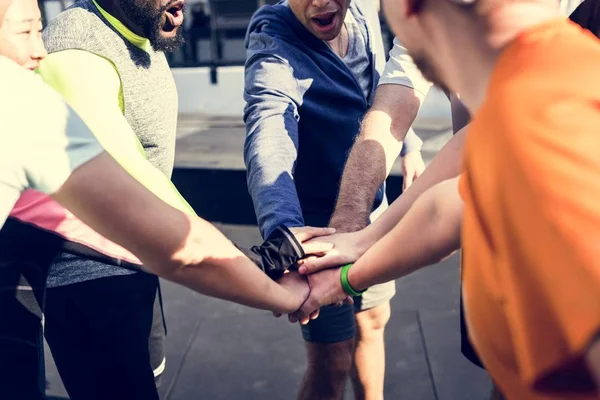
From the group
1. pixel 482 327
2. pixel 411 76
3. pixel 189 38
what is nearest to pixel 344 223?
pixel 411 76

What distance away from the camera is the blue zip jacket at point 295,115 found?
1.96 meters

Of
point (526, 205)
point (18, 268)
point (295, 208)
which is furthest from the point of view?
point (295, 208)

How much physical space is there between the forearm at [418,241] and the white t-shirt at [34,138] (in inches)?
27.9

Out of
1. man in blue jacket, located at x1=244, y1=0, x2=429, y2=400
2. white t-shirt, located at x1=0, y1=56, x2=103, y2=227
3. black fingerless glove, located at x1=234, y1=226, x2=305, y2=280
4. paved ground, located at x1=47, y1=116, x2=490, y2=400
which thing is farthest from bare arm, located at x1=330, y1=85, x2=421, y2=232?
paved ground, located at x1=47, y1=116, x2=490, y2=400

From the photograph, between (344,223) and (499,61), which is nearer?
(499,61)

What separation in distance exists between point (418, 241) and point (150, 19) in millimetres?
1302

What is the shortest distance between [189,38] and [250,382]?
790 centimetres

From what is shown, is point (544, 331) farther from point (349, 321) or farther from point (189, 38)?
point (189, 38)

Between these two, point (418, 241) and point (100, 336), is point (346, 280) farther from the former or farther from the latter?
point (100, 336)

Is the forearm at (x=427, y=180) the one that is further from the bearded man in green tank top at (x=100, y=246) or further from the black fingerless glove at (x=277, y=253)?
the bearded man in green tank top at (x=100, y=246)

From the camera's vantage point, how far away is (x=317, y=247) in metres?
1.87

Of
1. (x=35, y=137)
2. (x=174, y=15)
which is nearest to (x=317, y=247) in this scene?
(x=35, y=137)

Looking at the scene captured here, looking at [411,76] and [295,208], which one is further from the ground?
[411,76]

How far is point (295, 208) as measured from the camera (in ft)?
6.37
